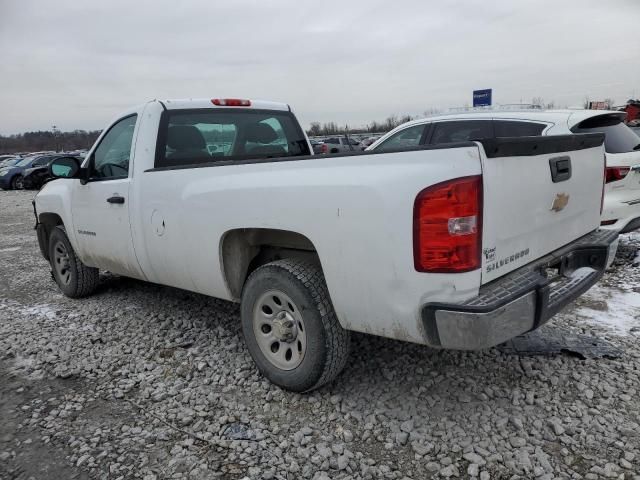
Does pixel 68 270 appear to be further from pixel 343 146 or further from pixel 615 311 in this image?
pixel 343 146

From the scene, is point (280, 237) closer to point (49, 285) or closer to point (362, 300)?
point (362, 300)

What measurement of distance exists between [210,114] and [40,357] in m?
2.44

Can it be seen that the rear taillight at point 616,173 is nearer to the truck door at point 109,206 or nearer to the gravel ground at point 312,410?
the gravel ground at point 312,410

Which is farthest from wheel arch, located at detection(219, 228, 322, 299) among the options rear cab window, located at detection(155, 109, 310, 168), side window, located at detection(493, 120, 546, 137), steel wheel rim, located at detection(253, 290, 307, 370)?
side window, located at detection(493, 120, 546, 137)

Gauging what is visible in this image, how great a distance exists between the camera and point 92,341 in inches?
166

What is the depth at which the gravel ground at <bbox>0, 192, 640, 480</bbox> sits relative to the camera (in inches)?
100

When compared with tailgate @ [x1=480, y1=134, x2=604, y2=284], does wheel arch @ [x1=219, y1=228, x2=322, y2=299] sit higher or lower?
lower

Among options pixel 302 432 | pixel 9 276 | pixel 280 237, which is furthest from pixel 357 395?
pixel 9 276

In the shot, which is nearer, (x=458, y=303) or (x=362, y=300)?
(x=458, y=303)

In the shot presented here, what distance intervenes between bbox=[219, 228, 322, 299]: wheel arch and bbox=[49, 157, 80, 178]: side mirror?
2132 mm

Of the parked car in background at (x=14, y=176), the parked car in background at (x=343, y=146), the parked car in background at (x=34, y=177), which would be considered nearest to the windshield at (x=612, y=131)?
the parked car in background at (x=343, y=146)

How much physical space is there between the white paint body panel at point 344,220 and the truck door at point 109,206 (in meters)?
0.31

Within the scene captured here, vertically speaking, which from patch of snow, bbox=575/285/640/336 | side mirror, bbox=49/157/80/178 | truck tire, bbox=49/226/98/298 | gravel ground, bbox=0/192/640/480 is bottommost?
patch of snow, bbox=575/285/640/336

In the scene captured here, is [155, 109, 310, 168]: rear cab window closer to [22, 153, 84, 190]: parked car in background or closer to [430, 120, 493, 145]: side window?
[430, 120, 493, 145]: side window
